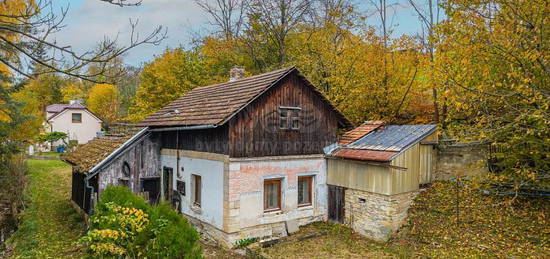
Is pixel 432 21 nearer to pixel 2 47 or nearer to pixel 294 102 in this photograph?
pixel 294 102

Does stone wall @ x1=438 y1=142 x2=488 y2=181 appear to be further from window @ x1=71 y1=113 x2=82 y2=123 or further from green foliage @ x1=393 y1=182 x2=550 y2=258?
window @ x1=71 y1=113 x2=82 y2=123

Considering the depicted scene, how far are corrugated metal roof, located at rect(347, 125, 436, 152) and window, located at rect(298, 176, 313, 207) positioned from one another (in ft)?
6.97

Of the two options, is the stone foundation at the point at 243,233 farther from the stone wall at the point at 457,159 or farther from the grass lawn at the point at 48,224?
the stone wall at the point at 457,159

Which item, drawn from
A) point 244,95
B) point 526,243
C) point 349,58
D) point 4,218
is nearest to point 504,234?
point 526,243

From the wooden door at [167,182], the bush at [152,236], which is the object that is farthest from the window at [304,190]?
the bush at [152,236]

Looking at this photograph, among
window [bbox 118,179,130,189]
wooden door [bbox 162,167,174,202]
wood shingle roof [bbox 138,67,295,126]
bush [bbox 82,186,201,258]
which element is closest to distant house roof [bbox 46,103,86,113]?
wood shingle roof [bbox 138,67,295,126]

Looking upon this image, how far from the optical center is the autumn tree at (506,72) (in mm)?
8680

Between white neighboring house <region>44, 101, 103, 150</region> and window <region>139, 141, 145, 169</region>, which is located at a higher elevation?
white neighboring house <region>44, 101, 103, 150</region>

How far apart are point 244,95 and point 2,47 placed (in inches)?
296

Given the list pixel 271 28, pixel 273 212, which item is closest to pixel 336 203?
pixel 273 212

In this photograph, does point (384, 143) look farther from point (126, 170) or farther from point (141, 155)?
point (126, 170)

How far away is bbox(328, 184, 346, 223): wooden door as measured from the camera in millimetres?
13609

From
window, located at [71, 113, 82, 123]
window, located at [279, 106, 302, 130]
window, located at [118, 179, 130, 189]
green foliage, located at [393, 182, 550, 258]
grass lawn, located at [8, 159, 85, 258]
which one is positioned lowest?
grass lawn, located at [8, 159, 85, 258]

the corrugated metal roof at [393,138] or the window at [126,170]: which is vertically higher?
the corrugated metal roof at [393,138]
